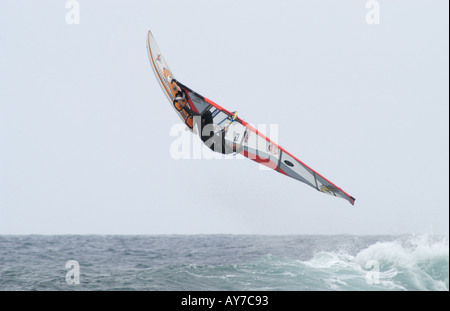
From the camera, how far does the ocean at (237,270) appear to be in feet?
49.1

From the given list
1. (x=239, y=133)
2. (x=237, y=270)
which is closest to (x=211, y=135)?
(x=239, y=133)

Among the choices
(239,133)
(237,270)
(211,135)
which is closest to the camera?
(239,133)

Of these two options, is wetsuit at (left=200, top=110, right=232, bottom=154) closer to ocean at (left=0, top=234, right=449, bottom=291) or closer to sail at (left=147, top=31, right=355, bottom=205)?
sail at (left=147, top=31, right=355, bottom=205)

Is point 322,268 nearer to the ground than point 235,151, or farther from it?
nearer to the ground

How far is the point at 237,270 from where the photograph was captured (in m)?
17.7

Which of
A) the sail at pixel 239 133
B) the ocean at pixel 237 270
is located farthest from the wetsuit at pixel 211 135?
the ocean at pixel 237 270

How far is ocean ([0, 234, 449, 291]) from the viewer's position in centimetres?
1497

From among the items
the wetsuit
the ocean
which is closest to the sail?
the wetsuit

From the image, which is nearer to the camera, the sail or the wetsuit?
the sail

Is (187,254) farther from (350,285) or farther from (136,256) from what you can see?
(350,285)

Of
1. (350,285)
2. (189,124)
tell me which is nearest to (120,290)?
(189,124)

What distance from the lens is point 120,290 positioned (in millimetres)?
13938

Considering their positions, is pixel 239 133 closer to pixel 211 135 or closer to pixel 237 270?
pixel 211 135
